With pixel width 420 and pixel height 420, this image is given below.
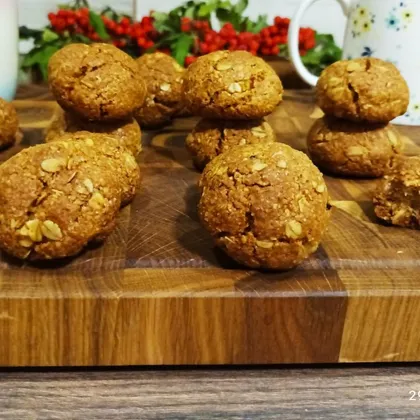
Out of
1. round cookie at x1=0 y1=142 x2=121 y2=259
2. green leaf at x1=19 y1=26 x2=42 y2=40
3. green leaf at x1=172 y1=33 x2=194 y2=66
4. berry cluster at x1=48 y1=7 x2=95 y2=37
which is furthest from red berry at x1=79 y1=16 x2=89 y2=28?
round cookie at x1=0 y1=142 x2=121 y2=259

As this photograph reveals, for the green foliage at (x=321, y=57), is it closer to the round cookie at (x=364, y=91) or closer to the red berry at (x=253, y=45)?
the red berry at (x=253, y=45)

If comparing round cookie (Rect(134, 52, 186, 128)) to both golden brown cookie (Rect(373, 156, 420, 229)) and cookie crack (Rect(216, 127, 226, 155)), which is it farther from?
golden brown cookie (Rect(373, 156, 420, 229))

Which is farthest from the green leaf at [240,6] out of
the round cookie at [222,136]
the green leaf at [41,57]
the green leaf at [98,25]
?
the round cookie at [222,136]

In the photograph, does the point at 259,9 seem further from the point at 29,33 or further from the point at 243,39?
the point at 29,33

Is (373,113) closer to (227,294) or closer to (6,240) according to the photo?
(227,294)

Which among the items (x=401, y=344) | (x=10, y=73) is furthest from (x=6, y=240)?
(x=10, y=73)

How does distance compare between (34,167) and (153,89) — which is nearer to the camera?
(34,167)
